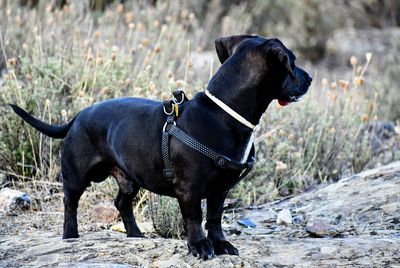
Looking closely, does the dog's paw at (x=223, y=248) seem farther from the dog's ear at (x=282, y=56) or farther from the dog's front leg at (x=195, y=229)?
the dog's ear at (x=282, y=56)

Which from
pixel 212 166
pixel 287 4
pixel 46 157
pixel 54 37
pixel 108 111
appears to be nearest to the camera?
pixel 212 166

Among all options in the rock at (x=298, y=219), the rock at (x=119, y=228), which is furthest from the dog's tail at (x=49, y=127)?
the rock at (x=298, y=219)

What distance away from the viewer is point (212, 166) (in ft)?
11.8

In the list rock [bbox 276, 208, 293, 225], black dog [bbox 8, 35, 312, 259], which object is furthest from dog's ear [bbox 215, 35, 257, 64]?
rock [bbox 276, 208, 293, 225]

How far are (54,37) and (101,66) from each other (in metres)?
1.11

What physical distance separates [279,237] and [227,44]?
4.51ft

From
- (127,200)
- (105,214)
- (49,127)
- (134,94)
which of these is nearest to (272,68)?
(127,200)

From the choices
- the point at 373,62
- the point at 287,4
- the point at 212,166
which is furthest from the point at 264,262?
the point at 287,4

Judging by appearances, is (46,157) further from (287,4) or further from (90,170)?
(287,4)

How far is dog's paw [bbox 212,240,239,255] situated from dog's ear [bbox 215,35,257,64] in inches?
37.8

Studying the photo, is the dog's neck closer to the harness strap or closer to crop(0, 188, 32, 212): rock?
the harness strap

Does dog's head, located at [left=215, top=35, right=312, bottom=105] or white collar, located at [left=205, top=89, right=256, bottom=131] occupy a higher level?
dog's head, located at [left=215, top=35, right=312, bottom=105]

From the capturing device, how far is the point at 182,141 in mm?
3629

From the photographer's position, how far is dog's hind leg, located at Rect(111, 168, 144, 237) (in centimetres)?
438
